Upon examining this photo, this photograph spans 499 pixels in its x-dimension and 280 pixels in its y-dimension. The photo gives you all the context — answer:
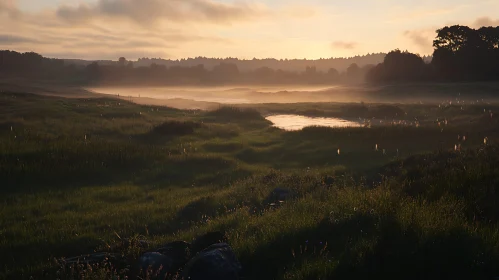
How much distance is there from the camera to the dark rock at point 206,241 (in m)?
8.30

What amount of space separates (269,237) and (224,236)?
3.30 feet

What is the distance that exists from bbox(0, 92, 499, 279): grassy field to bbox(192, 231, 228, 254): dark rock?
1.35ft

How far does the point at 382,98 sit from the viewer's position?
94.9 meters

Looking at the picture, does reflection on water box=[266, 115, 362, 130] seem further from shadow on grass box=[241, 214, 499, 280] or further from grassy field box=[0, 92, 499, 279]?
shadow on grass box=[241, 214, 499, 280]

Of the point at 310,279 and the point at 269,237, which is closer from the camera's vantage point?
the point at 310,279

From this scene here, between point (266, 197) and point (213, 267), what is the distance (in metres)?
7.77

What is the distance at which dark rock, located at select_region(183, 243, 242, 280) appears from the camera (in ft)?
22.4

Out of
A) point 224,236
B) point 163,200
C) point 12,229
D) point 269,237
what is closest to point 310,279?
point 269,237

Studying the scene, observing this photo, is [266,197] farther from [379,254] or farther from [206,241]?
[379,254]

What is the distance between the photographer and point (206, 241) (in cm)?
845

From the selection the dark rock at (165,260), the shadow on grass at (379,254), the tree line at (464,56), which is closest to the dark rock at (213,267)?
the shadow on grass at (379,254)

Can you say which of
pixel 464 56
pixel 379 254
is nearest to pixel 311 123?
pixel 379 254

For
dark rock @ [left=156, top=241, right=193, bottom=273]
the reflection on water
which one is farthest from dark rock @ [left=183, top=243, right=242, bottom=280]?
the reflection on water

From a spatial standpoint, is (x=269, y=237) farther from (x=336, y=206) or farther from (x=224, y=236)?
(x=336, y=206)
